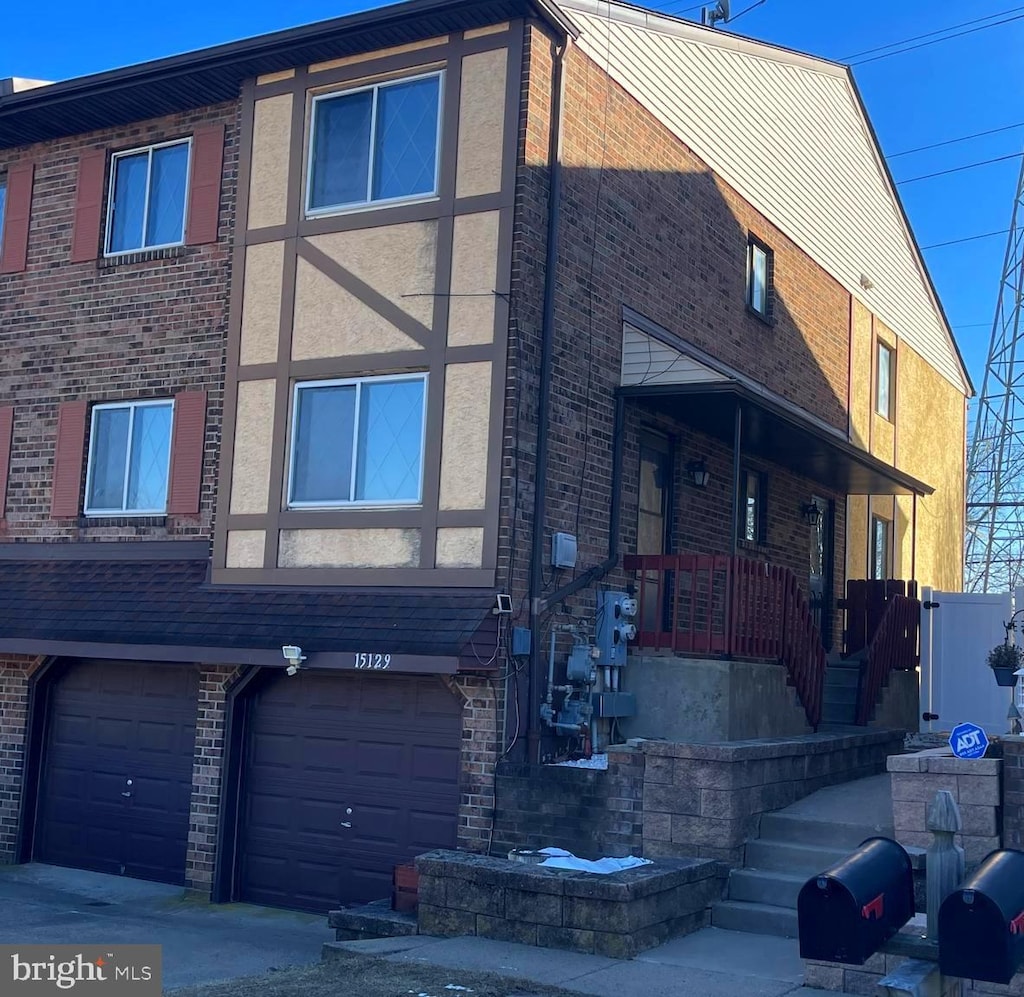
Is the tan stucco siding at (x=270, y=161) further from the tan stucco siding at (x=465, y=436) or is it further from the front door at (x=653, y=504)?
the front door at (x=653, y=504)

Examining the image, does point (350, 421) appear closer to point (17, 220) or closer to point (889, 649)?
point (17, 220)

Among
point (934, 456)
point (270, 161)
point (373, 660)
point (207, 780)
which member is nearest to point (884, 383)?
point (934, 456)

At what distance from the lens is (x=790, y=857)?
9805 millimetres

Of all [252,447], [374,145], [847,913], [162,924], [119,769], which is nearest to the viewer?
[847,913]

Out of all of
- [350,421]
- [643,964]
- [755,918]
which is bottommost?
[643,964]

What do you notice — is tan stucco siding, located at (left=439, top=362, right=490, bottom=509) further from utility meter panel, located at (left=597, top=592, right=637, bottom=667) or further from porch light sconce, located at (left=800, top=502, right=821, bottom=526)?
porch light sconce, located at (left=800, top=502, right=821, bottom=526)

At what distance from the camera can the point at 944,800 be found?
6387mm

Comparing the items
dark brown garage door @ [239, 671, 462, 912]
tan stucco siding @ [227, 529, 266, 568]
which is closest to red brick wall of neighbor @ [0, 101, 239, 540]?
tan stucco siding @ [227, 529, 266, 568]

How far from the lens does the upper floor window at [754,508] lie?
15.3m

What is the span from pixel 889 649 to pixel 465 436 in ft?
20.3

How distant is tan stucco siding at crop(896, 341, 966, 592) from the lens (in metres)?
20.8

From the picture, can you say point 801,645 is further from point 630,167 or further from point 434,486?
point 630,167

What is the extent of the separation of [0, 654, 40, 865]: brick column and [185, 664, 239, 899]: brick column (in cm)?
231

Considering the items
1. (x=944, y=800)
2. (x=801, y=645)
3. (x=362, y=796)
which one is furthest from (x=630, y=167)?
(x=944, y=800)
